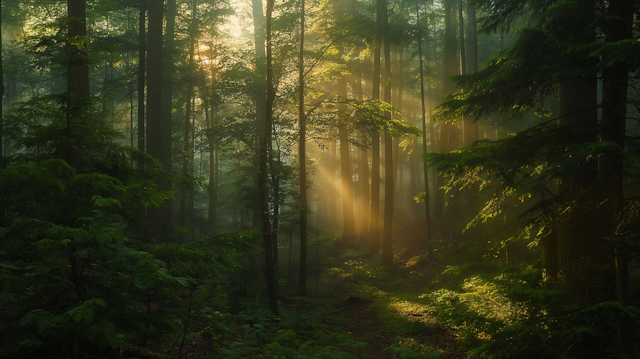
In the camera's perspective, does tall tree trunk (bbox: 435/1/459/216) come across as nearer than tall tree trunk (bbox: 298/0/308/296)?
No

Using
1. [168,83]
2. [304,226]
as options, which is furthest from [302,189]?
[168,83]

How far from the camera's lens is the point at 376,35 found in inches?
571

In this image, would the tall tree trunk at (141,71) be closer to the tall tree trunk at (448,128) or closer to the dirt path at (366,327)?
the dirt path at (366,327)

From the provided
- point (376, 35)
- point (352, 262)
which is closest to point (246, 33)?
point (376, 35)

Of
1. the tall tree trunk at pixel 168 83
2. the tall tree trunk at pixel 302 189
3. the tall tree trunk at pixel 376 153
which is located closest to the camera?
the tall tree trunk at pixel 302 189

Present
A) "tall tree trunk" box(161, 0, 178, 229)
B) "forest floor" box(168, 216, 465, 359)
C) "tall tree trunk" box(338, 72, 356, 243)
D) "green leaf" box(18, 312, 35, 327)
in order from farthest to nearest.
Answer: "tall tree trunk" box(338, 72, 356, 243) → "tall tree trunk" box(161, 0, 178, 229) → "forest floor" box(168, 216, 465, 359) → "green leaf" box(18, 312, 35, 327)

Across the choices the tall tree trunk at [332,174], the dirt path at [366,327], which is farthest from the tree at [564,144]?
the tall tree trunk at [332,174]

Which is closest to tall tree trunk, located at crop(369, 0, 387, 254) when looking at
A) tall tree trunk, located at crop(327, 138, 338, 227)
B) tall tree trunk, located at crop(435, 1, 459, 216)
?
tall tree trunk, located at crop(435, 1, 459, 216)

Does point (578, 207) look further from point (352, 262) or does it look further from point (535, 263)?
point (352, 262)

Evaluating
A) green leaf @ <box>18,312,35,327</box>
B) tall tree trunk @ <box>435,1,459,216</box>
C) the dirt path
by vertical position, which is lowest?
the dirt path

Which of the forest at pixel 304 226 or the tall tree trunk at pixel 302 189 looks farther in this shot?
the tall tree trunk at pixel 302 189

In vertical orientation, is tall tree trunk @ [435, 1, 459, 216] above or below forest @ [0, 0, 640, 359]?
above

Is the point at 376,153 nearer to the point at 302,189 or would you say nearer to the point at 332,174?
the point at 302,189

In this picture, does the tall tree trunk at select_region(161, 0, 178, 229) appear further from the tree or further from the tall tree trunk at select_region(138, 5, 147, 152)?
the tree
